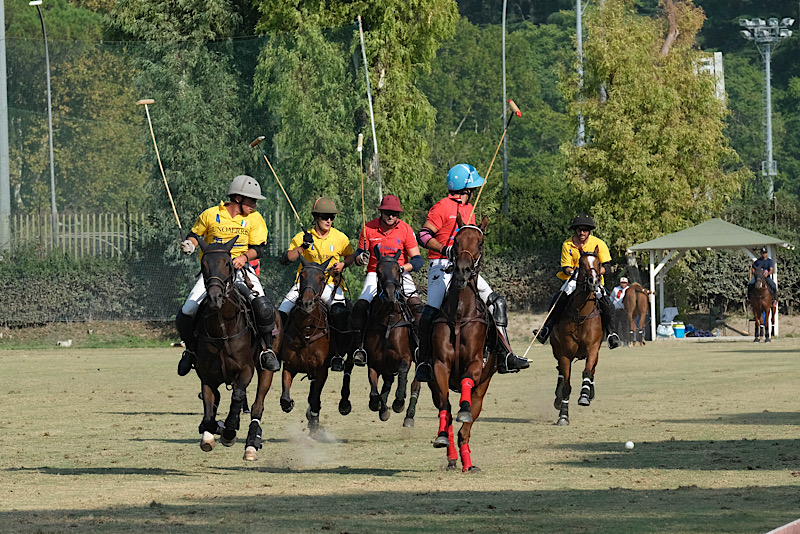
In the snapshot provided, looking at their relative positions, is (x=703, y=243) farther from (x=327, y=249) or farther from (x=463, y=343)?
(x=463, y=343)

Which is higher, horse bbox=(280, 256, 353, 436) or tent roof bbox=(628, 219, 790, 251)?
tent roof bbox=(628, 219, 790, 251)

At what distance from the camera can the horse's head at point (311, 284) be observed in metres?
12.8

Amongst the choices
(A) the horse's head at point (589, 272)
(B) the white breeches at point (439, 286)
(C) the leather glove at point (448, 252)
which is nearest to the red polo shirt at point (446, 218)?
(B) the white breeches at point (439, 286)

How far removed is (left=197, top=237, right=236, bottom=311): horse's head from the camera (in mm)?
10781

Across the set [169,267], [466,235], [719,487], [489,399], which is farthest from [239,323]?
[169,267]

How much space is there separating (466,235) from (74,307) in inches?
1159

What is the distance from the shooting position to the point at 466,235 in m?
11.0

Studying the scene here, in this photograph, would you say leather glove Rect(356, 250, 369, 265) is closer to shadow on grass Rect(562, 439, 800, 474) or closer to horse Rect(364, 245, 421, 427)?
horse Rect(364, 245, 421, 427)

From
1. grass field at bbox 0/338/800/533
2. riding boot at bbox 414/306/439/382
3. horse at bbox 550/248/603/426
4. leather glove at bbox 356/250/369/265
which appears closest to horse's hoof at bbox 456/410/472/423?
grass field at bbox 0/338/800/533

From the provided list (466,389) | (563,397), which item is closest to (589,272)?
(563,397)

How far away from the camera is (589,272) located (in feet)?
50.0

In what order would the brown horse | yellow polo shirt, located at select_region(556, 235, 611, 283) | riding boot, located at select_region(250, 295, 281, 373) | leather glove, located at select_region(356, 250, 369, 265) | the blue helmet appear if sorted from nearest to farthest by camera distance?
the brown horse, riding boot, located at select_region(250, 295, 281, 373), the blue helmet, leather glove, located at select_region(356, 250, 369, 265), yellow polo shirt, located at select_region(556, 235, 611, 283)

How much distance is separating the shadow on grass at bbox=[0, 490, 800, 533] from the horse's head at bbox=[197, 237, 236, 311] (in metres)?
1.89

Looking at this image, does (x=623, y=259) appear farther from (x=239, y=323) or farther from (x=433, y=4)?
(x=239, y=323)
